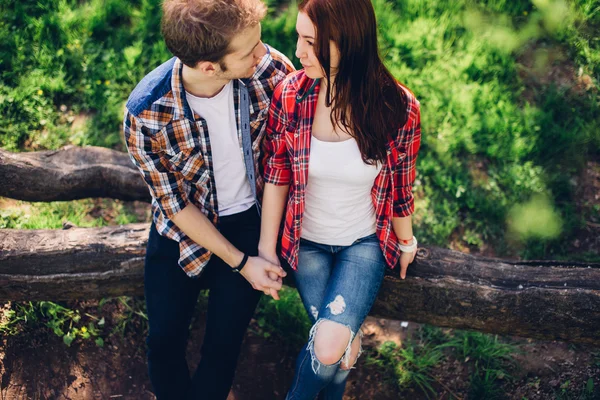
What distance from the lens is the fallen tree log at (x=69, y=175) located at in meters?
3.13

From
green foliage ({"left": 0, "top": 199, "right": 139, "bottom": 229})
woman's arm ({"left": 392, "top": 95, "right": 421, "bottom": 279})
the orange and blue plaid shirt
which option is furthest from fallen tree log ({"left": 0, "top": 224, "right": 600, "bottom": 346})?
green foliage ({"left": 0, "top": 199, "right": 139, "bottom": 229})

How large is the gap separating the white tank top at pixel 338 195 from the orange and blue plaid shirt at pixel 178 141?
1.04 ft

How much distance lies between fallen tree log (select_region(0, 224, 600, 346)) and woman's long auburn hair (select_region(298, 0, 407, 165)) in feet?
2.29

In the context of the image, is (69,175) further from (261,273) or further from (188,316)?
(261,273)

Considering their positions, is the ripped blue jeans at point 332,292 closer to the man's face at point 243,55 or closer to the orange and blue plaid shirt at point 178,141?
the orange and blue plaid shirt at point 178,141

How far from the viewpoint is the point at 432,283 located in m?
2.72

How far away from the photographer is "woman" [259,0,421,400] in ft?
7.73

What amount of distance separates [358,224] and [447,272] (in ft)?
1.66

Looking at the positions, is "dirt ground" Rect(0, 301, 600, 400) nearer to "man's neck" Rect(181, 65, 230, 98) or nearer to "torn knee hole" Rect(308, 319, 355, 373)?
"torn knee hole" Rect(308, 319, 355, 373)

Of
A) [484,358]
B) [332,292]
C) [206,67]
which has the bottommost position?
[484,358]

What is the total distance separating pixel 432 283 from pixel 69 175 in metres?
2.07

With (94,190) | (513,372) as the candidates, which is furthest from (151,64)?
(513,372)

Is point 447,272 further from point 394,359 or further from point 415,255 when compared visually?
point 394,359

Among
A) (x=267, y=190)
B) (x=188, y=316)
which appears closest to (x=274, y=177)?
(x=267, y=190)
